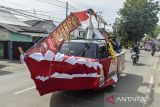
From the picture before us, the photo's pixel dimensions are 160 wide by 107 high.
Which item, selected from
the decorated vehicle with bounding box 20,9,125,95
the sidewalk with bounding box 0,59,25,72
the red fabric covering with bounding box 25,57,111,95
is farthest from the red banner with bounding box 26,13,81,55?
the sidewalk with bounding box 0,59,25,72

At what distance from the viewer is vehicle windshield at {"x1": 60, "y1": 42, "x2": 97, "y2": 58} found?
1082cm

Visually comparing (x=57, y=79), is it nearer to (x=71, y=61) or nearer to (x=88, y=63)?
(x=71, y=61)

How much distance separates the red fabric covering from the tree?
36.8 meters

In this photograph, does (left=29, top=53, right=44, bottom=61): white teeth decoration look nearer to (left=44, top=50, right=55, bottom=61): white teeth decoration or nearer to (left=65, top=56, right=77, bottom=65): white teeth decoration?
(left=44, top=50, right=55, bottom=61): white teeth decoration

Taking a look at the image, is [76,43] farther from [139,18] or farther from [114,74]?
[139,18]

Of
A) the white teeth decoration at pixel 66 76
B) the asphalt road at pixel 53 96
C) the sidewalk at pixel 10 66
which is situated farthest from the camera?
the sidewalk at pixel 10 66

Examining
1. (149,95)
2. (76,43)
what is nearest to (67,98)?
(76,43)

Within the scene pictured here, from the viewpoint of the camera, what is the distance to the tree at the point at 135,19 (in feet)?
149

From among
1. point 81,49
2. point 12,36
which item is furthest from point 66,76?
point 12,36

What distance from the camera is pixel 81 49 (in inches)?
→ 432

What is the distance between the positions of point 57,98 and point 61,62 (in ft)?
5.70

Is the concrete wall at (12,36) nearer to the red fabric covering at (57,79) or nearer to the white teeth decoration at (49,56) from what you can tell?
the red fabric covering at (57,79)

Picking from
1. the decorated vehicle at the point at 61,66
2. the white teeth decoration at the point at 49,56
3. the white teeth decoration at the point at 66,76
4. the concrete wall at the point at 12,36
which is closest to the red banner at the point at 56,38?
the decorated vehicle at the point at 61,66

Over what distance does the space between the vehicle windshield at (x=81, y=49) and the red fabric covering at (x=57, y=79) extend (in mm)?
1651
